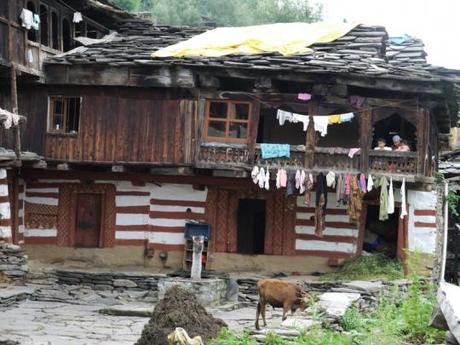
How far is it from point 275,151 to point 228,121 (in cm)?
159

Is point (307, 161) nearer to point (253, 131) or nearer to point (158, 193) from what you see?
point (253, 131)

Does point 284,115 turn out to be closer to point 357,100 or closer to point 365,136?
point 357,100

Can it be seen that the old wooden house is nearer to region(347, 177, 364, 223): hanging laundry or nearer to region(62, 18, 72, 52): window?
region(347, 177, 364, 223): hanging laundry

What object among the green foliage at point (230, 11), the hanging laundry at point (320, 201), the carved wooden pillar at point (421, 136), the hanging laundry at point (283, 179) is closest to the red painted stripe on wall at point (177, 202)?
the hanging laundry at point (283, 179)

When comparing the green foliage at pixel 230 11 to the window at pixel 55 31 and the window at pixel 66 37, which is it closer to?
the window at pixel 66 37

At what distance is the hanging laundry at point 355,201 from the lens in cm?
2042

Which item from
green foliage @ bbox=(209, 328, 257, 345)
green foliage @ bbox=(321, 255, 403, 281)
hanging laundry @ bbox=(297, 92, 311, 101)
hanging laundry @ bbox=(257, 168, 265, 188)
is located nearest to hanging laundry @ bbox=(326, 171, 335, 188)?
hanging laundry @ bbox=(257, 168, 265, 188)

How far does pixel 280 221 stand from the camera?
72.2 feet

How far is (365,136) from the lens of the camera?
2075 centimetres

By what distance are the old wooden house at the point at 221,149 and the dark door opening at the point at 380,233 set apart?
46 mm

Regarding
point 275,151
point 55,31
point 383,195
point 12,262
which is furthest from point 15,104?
point 383,195

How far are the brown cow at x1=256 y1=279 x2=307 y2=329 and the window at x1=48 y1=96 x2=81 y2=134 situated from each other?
36.0 ft

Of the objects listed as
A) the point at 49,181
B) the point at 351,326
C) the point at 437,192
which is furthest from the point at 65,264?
the point at 351,326

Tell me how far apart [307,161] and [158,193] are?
4430 mm
